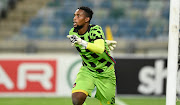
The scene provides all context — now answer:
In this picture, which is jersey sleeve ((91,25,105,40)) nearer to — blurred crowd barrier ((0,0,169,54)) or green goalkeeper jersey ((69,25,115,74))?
green goalkeeper jersey ((69,25,115,74))

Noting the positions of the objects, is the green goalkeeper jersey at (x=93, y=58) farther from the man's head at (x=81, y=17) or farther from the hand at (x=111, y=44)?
the hand at (x=111, y=44)

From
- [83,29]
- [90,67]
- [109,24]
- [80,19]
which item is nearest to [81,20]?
[80,19]

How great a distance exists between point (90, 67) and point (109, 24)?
27.1 feet

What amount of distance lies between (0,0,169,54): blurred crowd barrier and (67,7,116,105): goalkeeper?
6925 mm

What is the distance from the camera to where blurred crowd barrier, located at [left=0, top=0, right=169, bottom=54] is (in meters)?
12.9

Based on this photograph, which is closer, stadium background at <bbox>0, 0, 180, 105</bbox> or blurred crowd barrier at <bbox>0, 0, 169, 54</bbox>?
stadium background at <bbox>0, 0, 180, 105</bbox>

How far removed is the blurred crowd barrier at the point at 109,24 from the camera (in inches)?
Answer: 506

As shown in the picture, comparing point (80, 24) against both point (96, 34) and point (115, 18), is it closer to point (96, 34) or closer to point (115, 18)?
point (96, 34)

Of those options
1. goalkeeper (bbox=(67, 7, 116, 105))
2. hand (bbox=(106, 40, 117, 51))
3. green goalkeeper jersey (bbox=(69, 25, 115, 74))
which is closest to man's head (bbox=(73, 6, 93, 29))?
goalkeeper (bbox=(67, 7, 116, 105))

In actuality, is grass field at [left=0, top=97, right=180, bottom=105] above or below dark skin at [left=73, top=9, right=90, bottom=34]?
below

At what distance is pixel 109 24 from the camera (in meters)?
13.8

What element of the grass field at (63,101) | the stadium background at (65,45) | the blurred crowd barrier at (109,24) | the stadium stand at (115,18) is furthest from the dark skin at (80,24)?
the stadium stand at (115,18)

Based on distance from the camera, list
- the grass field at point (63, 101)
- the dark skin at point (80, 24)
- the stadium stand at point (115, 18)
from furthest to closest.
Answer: the stadium stand at point (115, 18) < the grass field at point (63, 101) < the dark skin at point (80, 24)

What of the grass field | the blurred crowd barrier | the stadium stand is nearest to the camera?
the grass field
